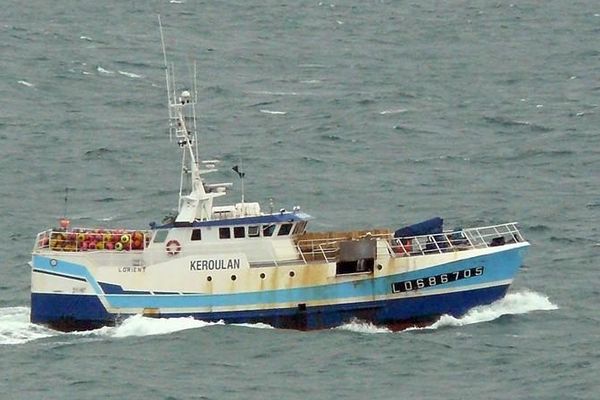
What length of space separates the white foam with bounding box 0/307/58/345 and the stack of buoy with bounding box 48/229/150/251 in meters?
2.77

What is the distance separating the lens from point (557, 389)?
51062mm

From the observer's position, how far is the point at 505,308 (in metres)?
60.0

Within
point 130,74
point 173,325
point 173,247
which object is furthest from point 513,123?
point 173,325

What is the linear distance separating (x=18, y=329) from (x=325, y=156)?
3019cm

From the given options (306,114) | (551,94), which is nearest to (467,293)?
(306,114)

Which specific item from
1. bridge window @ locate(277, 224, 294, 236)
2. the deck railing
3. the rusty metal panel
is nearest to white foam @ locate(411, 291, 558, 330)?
the deck railing

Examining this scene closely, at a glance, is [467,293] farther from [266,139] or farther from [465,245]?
[266,139]

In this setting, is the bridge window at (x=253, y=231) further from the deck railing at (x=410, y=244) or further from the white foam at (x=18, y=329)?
the white foam at (x=18, y=329)

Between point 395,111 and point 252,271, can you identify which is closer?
point 252,271

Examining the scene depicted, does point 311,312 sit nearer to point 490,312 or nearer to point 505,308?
point 490,312

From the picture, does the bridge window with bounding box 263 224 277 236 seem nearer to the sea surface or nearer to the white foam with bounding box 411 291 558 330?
the sea surface

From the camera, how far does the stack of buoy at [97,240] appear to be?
2359 inches

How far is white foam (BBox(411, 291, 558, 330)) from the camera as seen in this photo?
5888 cm

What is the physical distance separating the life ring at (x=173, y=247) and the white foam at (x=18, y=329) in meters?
4.66
